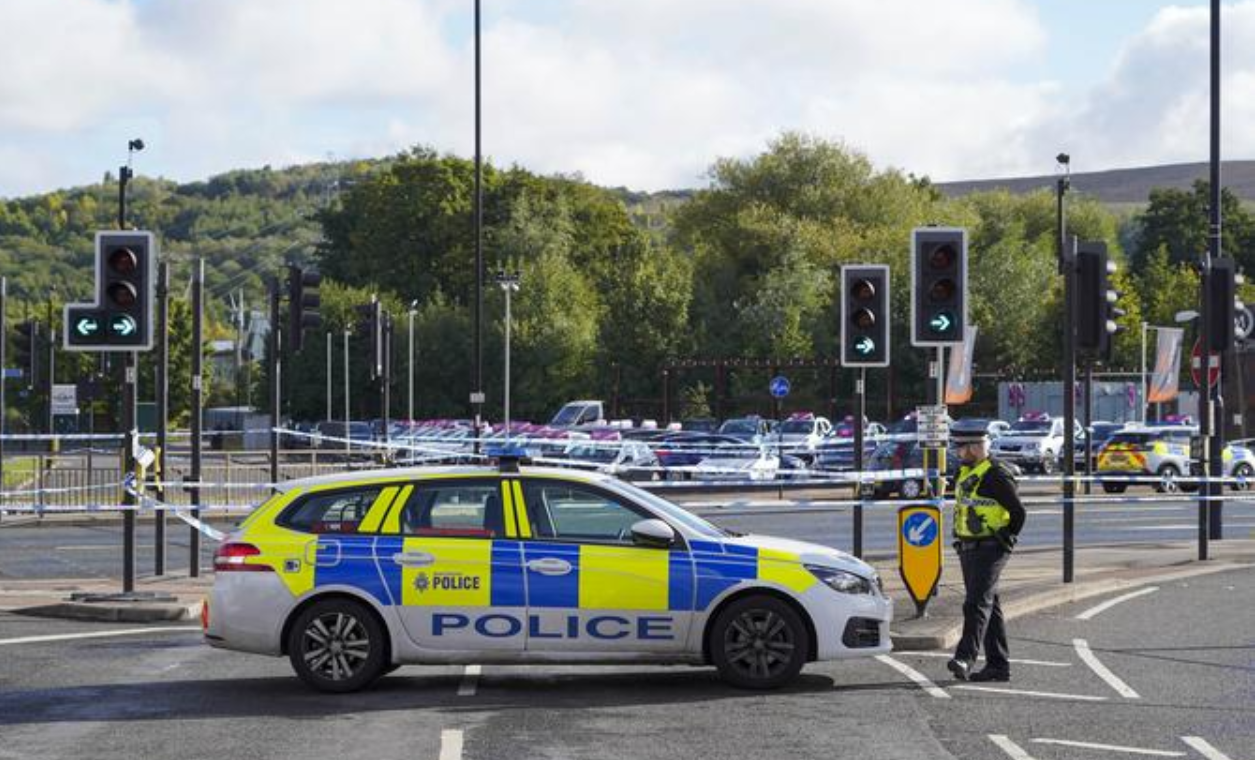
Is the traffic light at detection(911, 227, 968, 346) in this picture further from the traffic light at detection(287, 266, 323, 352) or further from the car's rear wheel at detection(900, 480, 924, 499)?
the car's rear wheel at detection(900, 480, 924, 499)

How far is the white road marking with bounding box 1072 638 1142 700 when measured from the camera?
559 inches

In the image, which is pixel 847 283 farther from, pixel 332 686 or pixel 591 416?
pixel 591 416

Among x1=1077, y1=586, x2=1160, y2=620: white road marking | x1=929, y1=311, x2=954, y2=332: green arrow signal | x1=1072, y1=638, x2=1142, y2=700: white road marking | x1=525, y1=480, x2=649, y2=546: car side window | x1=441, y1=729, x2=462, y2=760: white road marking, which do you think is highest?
x1=929, y1=311, x2=954, y2=332: green arrow signal

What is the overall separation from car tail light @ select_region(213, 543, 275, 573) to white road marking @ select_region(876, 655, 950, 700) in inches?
182

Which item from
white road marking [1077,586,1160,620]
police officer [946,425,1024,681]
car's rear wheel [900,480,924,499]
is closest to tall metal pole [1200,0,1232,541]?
white road marking [1077,586,1160,620]

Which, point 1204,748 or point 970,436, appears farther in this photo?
point 970,436

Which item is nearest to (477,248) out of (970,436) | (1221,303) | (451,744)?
(1221,303)

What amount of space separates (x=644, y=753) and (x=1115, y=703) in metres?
3.80

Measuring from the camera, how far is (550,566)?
46.5 ft

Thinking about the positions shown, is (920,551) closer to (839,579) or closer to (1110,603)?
(1110,603)

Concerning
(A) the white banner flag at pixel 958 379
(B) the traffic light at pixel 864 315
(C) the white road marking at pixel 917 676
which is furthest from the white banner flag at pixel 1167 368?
(C) the white road marking at pixel 917 676

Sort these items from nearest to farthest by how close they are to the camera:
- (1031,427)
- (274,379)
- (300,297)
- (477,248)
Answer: (274,379) → (300,297) → (477,248) → (1031,427)

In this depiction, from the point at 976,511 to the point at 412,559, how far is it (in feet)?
13.3

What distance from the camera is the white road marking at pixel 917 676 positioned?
14.2 meters
